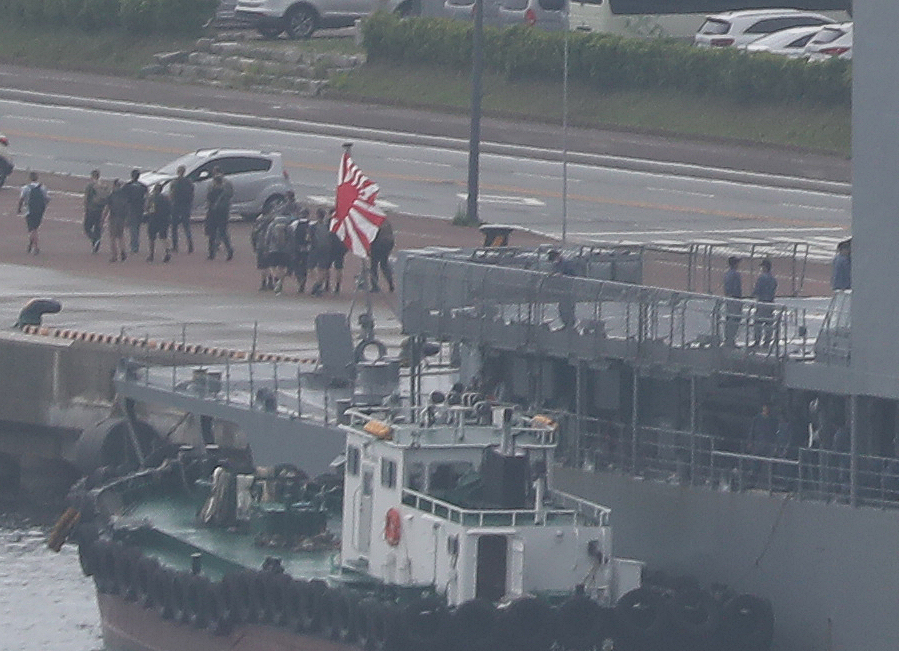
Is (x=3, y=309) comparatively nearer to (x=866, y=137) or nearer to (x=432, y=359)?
(x=432, y=359)

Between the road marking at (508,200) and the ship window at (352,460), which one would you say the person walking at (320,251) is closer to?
the road marking at (508,200)

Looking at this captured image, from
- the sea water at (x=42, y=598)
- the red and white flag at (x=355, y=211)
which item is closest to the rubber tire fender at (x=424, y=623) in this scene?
the sea water at (x=42, y=598)

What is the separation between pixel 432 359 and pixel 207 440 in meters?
3.14

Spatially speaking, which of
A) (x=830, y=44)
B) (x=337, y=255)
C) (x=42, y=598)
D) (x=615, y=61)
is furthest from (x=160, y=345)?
(x=830, y=44)

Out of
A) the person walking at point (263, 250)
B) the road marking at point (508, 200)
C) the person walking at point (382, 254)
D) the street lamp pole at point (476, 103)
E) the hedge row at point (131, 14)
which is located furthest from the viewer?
the hedge row at point (131, 14)

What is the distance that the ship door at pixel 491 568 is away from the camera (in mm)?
22859

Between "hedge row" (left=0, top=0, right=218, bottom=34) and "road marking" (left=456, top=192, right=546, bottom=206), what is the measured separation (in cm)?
1623

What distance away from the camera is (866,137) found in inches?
933

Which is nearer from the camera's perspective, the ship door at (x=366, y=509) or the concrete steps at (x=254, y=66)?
the ship door at (x=366, y=509)

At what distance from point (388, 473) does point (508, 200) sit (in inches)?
1092

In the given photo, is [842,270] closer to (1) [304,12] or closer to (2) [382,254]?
(2) [382,254]

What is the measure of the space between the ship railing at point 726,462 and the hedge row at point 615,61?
30.2 meters

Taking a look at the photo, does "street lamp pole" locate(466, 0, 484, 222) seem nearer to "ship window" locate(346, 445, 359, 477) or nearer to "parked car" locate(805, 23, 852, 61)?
"parked car" locate(805, 23, 852, 61)

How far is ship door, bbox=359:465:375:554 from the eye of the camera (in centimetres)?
2438
